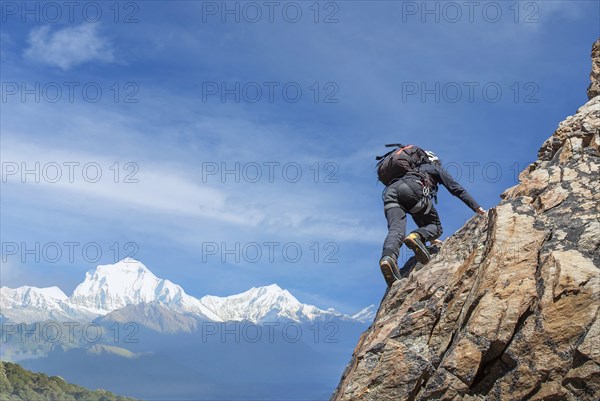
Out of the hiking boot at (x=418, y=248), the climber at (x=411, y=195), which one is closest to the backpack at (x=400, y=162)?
the climber at (x=411, y=195)

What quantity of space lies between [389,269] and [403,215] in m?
1.74

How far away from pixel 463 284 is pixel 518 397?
2524 millimetres

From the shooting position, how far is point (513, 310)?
11.2 metres

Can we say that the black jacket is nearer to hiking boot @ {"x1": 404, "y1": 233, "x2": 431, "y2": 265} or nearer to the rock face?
hiking boot @ {"x1": 404, "y1": 233, "x2": 431, "y2": 265}

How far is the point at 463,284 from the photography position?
1269 centimetres

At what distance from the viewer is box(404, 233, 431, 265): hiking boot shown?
51.1 ft

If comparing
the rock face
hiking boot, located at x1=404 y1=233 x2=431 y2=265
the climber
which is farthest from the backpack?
the rock face

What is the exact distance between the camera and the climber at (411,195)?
15.9m

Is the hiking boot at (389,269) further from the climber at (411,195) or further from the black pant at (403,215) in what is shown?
the black pant at (403,215)

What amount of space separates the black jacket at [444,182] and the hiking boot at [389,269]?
2.27 metres

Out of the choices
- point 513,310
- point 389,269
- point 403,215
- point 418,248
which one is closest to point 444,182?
point 403,215

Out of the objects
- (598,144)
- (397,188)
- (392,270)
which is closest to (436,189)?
(397,188)

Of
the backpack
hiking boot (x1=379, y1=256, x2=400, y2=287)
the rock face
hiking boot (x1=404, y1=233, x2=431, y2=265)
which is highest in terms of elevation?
the backpack

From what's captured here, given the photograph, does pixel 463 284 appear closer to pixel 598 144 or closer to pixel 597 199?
pixel 597 199
